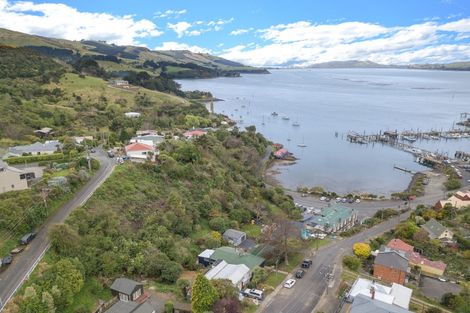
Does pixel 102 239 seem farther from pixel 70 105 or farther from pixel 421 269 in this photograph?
pixel 70 105

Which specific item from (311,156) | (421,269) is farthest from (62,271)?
(311,156)

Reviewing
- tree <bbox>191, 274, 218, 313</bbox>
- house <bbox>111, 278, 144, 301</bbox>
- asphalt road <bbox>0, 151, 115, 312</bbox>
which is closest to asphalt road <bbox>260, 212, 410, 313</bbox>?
tree <bbox>191, 274, 218, 313</bbox>

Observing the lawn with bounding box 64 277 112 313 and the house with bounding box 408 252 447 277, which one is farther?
the house with bounding box 408 252 447 277

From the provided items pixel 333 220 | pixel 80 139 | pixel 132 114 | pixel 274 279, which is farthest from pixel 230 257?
pixel 132 114

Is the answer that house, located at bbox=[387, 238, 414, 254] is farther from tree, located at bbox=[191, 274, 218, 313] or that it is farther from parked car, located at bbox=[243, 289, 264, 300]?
tree, located at bbox=[191, 274, 218, 313]

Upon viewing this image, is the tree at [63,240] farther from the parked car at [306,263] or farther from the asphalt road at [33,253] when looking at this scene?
the parked car at [306,263]

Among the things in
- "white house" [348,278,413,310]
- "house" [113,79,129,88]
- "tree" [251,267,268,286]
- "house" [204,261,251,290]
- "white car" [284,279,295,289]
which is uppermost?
"house" [113,79,129,88]

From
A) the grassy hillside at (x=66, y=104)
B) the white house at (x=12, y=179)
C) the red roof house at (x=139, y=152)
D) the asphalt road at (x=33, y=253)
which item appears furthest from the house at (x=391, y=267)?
the grassy hillside at (x=66, y=104)
